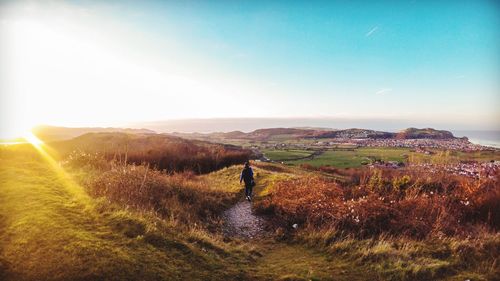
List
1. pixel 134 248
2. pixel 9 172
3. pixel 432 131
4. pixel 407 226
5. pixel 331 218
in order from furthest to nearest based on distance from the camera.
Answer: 1. pixel 432 131
2. pixel 9 172
3. pixel 331 218
4. pixel 407 226
5. pixel 134 248

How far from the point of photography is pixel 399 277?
22.3 feet

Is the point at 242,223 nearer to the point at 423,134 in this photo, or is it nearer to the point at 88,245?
the point at 88,245

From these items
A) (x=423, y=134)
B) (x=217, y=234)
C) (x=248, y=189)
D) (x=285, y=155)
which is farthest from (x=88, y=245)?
(x=423, y=134)

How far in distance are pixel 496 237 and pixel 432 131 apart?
140709 mm

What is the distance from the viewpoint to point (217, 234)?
10.0m

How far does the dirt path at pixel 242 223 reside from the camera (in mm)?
10852

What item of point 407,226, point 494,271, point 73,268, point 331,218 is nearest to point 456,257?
point 494,271

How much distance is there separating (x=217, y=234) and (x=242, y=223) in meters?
2.35

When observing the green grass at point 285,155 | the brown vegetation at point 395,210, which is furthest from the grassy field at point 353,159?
the brown vegetation at point 395,210

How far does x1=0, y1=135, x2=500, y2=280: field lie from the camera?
19.1 feet

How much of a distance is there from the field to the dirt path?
14.8 inches

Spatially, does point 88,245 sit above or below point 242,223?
above

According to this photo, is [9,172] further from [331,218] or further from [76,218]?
[331,218]

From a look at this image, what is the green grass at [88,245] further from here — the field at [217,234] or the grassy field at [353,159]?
the grassy field at [353,159]
